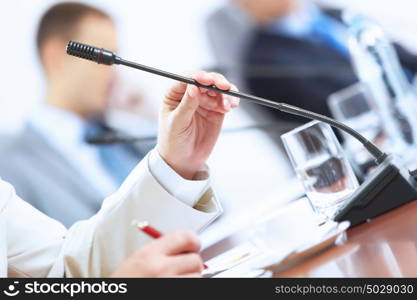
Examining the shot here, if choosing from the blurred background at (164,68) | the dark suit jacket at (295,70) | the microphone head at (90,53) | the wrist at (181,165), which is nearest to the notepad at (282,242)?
the wrist at (181,165)

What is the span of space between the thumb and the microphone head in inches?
5.5

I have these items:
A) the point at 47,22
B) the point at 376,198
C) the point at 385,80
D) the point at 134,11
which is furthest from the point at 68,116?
the point at 376,198

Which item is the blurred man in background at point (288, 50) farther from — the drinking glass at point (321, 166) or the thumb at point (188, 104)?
the thumb at point (188, 104)

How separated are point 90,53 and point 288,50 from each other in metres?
2.36

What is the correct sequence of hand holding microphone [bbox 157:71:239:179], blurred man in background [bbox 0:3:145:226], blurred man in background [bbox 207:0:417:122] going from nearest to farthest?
hand holding microphone [bbox 157:71:239:179] → blurred man in background [bbox 0:3:145:226] → blurred man in background [bbox 207:0:417:122]

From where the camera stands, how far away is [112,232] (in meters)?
1.08

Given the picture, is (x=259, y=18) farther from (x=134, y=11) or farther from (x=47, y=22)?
(x=47, y=22)

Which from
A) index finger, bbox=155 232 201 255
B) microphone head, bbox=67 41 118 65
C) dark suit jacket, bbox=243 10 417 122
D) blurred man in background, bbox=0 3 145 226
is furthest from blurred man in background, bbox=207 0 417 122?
index finger, bbox=155 232 201 255

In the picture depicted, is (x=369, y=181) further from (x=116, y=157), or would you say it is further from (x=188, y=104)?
(x=116, y=157)

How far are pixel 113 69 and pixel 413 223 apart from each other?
5.76 ft

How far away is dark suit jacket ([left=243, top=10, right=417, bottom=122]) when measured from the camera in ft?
10.1

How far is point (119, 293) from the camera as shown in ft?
2.43

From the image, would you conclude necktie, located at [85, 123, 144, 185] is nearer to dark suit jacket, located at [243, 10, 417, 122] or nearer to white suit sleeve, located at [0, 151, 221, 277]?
dark suit jacket, located at [243, 10, 417, 122]

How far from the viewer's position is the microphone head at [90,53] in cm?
91
